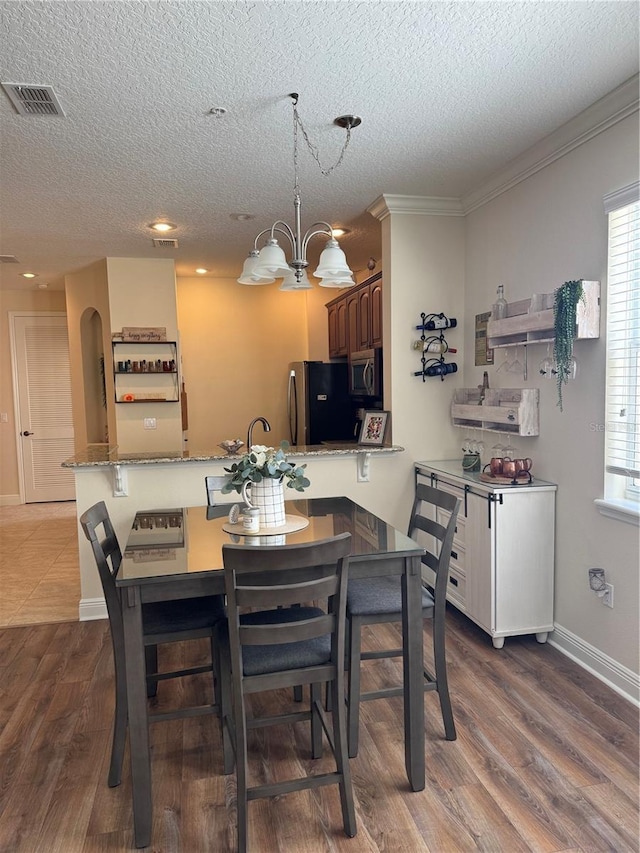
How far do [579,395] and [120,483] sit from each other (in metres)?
2.68

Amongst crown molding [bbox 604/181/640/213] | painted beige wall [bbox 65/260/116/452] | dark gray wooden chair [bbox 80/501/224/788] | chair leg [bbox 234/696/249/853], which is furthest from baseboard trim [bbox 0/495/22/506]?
crown molding [bbox 604/181/640/213]

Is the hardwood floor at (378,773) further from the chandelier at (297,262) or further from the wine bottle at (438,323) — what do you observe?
the wine bottle at (438,323)

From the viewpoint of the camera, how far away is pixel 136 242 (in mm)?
4727

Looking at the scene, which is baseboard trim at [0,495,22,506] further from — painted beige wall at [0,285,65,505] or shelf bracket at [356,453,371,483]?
shelf bracket at [356,453,371,483]

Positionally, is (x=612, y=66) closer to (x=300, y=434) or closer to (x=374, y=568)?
(x=374, y=568)

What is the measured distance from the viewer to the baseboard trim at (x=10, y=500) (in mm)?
7039

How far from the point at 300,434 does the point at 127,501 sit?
2675 millimetres

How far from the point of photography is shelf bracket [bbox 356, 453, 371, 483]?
3854mm

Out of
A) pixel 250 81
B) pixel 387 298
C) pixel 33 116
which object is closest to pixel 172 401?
pixel 387 298

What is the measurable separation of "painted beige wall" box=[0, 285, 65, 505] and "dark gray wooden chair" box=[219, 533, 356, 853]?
6265 mm

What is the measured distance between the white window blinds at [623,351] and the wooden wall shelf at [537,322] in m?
0.07

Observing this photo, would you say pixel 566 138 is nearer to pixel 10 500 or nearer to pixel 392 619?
pixel 392 619

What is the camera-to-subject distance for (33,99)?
2398 millimetres

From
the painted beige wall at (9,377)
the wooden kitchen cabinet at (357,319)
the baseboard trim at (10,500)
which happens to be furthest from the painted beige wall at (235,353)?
the baseboard trim at (10,500)
